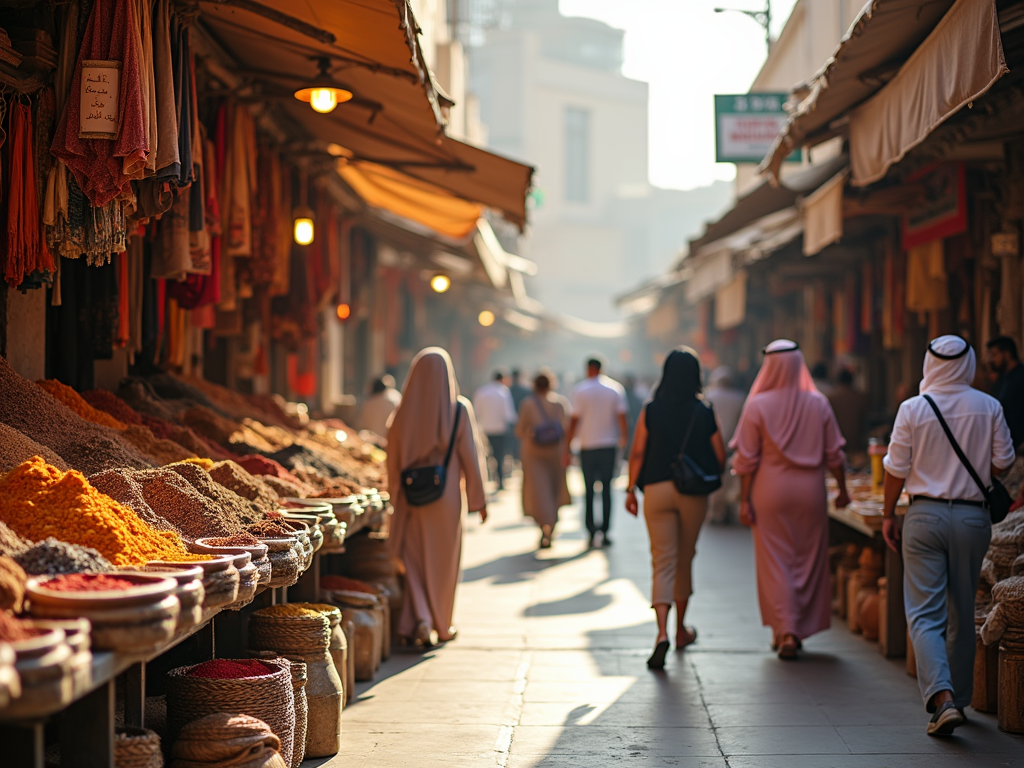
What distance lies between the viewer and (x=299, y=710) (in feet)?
14.9

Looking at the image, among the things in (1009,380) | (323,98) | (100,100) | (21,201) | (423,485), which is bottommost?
(423,485)

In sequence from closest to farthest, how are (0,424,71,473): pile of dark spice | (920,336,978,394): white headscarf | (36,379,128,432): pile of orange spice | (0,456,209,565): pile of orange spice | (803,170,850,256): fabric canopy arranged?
(0,456,209,565): pile of orange spice, (0,424,71,473): pile of dark spice, (920,336,978,394): white headscarf, (36,379,128,432): pile of orange spice, (803,170,850,256): fabric canopy

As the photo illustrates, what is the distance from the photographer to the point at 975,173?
9.13 meters

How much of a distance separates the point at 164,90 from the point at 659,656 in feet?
12.4

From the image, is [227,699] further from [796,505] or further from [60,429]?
[796,505]

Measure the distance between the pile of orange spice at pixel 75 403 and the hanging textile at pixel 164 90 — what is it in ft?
4.05

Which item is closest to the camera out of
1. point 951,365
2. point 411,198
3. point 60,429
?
point 60,429

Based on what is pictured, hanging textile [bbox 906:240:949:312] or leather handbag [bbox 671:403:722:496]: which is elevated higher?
hanging textile [bbox 906:240:949:312]

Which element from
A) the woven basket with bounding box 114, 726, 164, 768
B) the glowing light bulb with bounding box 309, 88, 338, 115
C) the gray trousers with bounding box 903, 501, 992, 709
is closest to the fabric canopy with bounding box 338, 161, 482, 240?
→ the glowing light bulb with bounding box 309, 88, 338, 115

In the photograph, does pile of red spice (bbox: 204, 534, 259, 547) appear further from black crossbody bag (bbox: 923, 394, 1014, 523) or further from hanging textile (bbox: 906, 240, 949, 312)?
hanging textile (bbox: 906, 240, 949, 312)

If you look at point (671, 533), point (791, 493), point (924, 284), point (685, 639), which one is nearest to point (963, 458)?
point (791, 493)

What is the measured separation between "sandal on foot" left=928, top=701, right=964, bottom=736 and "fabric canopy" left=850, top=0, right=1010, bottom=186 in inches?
99.6

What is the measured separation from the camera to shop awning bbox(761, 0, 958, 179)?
5773mm

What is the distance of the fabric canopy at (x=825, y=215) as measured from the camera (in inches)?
347
